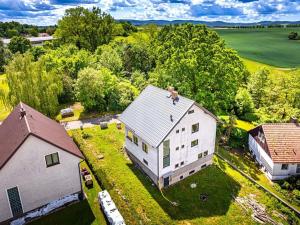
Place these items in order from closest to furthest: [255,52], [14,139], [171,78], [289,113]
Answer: [14,139]
[171,78]
[289,113]
[255,52]

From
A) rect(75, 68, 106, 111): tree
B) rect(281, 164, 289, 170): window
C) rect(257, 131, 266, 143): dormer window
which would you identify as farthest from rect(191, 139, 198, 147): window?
→ rect(75, 68, 106, 111): tree

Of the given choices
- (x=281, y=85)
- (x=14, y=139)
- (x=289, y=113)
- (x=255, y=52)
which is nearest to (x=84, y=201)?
(x=14, y=139)

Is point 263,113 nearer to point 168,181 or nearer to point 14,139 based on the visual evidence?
point 168,181

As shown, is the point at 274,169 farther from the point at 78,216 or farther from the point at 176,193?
the point at 78,216

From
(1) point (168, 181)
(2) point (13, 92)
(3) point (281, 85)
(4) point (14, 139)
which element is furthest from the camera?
(3) point (281, 85)

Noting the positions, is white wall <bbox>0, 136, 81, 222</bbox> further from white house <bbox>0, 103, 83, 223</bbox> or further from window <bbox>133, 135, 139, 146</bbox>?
window <bbox>133, 135, 139, 146</bbox>

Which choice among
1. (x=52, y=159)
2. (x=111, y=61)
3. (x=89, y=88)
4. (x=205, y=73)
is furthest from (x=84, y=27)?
(x=52, y=159)

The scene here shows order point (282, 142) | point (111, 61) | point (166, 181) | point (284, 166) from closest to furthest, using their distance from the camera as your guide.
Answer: point (166, 181) < point (284, 166) < point (282, 142) < point (111, 61)
